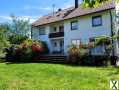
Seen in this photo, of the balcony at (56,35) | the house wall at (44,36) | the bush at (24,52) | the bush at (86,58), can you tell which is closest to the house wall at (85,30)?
the house wall at (44,36)

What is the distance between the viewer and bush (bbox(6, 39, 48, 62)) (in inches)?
1399

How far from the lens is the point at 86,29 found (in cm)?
3622

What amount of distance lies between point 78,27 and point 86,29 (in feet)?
5.67

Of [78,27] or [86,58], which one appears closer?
[86,58]

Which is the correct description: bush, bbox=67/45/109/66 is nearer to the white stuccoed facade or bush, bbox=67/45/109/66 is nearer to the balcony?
the white stuccoed facade

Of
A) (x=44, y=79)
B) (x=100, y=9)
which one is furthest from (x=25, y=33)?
(x=44, y=79)

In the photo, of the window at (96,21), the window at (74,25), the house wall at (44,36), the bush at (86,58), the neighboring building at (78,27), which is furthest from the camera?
the house wall at (44,36)

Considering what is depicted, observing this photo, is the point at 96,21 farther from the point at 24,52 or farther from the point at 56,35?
the point at 56,35

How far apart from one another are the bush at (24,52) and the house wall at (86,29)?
4311 millimetres

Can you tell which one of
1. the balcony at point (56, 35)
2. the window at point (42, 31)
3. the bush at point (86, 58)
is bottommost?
the bush at point (86, 58)

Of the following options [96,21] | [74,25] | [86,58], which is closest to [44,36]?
[74,25]

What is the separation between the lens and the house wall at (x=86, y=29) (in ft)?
109

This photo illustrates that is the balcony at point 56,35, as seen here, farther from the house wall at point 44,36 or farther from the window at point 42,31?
the window at point 42,31

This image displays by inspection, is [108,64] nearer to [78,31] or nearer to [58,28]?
[78,31]
